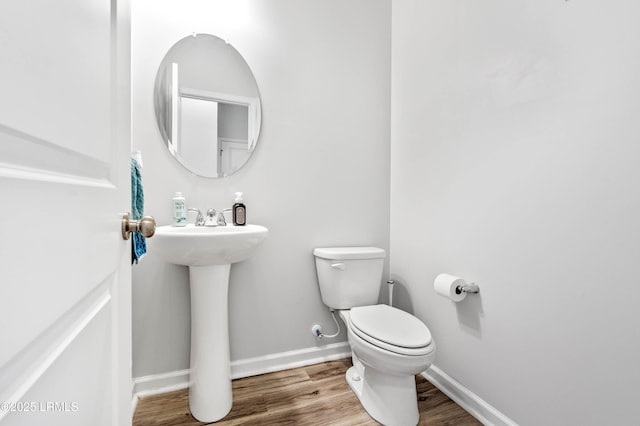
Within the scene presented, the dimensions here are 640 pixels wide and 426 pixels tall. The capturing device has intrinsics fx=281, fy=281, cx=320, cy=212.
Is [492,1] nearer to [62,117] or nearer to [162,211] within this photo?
[62,117]

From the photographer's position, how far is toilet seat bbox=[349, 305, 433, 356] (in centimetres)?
116

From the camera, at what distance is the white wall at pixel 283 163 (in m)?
1.46

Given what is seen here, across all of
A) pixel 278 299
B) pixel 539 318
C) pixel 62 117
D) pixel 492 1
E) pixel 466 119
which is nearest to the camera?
pixel 62 117

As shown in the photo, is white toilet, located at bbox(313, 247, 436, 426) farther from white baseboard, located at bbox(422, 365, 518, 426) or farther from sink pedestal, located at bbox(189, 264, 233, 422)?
sink pedestal, located at bbox(189, 264, 233, 422)

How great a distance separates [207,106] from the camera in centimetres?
158

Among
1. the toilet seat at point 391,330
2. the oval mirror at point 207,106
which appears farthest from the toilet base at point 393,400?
the oval mirror at point 207,106

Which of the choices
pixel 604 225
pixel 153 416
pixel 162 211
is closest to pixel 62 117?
pixel 162 211

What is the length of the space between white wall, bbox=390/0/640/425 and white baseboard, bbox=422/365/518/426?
0.03 meters

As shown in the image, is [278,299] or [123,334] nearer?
[123,334]

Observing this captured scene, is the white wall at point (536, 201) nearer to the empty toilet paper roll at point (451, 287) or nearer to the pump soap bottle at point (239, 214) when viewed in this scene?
the empty toilet paper roll at point (451, 287)

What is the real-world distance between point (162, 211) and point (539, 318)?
1.77 meters

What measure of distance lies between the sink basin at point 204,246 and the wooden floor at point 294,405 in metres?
0.74

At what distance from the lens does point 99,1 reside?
46 cm

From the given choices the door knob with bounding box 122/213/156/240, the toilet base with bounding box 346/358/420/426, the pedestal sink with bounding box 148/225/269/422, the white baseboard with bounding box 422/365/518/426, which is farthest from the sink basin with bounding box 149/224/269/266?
the white baseboard with bounding box 422/365/518/426
